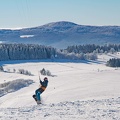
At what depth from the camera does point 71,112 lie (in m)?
18.9

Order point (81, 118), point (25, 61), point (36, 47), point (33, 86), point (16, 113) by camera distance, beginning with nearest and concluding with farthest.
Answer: point (81, 118) → point (16, 113) → point (33, 86) → point (25, 61) → point (36, 47)

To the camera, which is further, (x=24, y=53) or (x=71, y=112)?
(x=24, y=53)

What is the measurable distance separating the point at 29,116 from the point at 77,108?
3129 millimetres

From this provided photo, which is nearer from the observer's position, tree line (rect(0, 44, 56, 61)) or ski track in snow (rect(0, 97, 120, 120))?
ski track in snow (rect(0, 97, 120, 120))

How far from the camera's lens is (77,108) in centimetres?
2009

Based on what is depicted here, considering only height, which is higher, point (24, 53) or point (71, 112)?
point (71, 112)

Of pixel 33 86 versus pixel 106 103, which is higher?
pixel 106 103

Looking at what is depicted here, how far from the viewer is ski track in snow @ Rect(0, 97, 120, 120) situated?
57.9 ft

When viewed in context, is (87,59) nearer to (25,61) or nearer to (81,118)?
(25,61)

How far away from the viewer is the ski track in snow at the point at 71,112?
57.9 feet

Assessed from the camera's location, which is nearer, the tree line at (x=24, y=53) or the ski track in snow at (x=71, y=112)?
the ski track in snow at (x=71, y=112)

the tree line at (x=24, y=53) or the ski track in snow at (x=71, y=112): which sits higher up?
the ski track in snow at (x=71, y=112)

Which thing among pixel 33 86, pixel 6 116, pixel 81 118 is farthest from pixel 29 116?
pixel 33 86

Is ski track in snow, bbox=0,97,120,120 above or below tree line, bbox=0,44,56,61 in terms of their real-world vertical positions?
above
